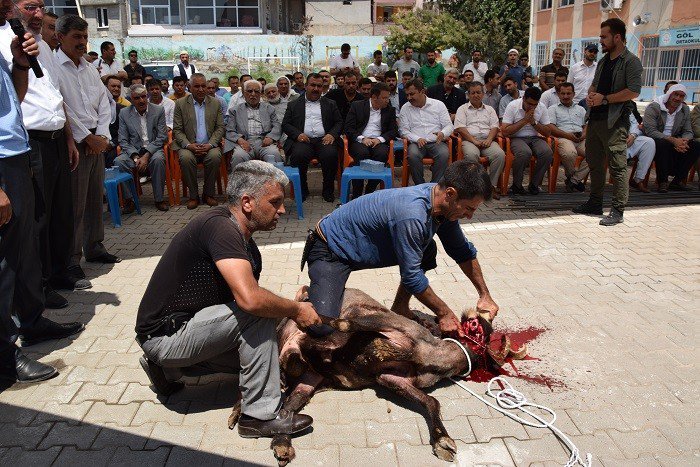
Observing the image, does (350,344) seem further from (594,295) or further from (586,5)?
(586,5)

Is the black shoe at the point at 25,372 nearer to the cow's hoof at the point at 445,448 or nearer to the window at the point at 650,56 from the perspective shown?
the cow's hoof at the point at 445,448

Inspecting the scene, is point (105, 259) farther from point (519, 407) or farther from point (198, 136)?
point (519, 407)

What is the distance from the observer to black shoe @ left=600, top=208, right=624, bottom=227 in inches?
274

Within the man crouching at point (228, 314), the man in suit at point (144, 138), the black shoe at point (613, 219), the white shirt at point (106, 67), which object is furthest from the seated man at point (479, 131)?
the white shirt at point (106, 67)

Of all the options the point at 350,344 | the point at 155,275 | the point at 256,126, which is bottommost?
the point at 350,344

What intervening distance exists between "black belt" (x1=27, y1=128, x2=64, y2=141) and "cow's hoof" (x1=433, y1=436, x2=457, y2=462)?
3.54m

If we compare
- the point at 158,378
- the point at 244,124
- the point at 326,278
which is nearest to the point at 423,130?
the point at 244,124

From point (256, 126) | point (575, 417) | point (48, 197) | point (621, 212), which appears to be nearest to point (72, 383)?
point (48, 197)

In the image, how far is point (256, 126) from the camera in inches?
328

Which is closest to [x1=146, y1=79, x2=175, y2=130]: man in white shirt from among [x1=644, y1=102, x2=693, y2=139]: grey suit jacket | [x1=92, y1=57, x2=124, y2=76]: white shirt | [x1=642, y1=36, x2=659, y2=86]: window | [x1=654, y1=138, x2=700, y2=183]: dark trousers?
[x1=92, y1=57, x2=124, y2=76]: white shirt

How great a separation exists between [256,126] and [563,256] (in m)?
4.57

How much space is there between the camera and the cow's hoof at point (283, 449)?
2.91 meters

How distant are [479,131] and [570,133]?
1397 millimetres

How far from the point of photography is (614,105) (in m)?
6.79
